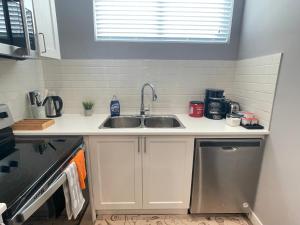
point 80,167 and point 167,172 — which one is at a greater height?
point 80,167

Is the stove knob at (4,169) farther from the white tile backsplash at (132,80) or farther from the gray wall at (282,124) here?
the gray wall at (282,124)

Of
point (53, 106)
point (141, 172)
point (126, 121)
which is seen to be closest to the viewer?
point (141, 172)

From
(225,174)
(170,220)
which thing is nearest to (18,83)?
(170,220)

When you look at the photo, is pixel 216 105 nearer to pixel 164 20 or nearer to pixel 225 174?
pixel 225 174

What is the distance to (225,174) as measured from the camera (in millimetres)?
1580

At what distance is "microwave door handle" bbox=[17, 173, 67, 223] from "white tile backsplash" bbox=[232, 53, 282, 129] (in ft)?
5.12

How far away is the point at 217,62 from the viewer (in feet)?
6.67

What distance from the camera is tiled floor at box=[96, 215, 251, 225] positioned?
1.69 meters

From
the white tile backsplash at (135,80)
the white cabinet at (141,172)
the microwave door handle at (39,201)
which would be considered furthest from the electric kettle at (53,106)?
the microwave door handle at (39,201)

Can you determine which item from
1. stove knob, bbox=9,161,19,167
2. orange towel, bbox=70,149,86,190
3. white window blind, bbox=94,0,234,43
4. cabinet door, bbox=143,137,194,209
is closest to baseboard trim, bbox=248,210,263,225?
cabinet door, bbox=143,137,194,209

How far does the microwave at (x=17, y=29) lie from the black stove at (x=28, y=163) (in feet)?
1.93

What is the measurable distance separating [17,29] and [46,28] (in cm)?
39

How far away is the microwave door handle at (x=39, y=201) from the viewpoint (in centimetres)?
70

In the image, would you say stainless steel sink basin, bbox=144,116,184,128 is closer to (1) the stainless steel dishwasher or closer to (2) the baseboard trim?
(1) the stainless steel dishwasher
